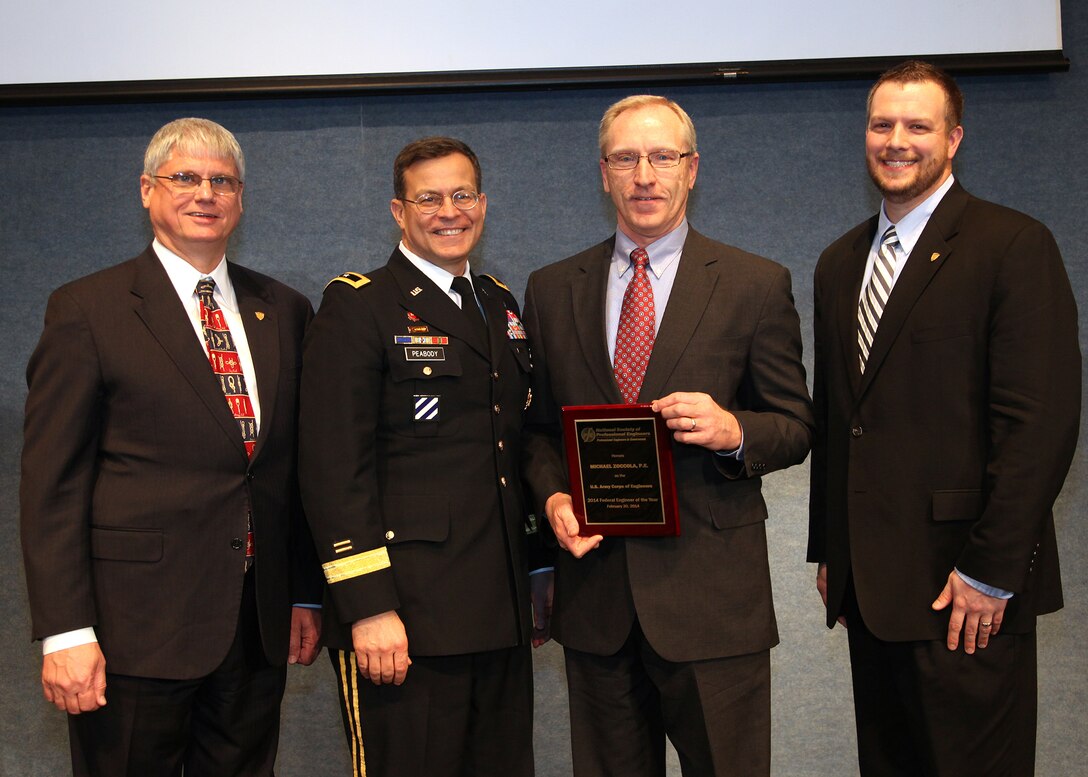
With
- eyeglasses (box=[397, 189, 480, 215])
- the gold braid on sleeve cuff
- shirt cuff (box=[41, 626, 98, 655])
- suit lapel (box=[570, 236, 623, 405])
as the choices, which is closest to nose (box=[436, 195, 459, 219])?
eyeglasses (box=[397, 189, 480, 215])

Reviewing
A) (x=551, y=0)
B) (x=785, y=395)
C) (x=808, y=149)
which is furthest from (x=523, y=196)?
(x=785, y=395)

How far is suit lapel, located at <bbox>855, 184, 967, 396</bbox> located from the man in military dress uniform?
81cm

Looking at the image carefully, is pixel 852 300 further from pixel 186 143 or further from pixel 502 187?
pixel 186 143

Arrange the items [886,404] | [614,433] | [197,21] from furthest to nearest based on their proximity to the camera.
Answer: [197,21] → [886,404] → [614,433]

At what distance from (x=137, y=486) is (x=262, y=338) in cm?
43

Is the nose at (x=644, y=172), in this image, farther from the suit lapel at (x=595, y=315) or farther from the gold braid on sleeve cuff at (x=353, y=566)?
the gold braid on sleeve cuff at (x=353, y=566)

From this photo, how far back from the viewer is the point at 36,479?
2102 millimetres

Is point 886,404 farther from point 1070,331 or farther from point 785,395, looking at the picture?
point 1070,331

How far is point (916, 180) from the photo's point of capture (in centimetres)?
231

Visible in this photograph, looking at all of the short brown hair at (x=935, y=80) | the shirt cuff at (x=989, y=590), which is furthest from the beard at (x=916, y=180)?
the shirt cuff at (x=989, y=590)

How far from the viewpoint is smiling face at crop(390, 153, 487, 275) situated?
2.33 m

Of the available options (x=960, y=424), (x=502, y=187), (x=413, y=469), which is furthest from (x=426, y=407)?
(x=502, y=187)

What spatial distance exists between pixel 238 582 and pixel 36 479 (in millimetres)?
461

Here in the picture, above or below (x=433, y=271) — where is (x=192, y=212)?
above
